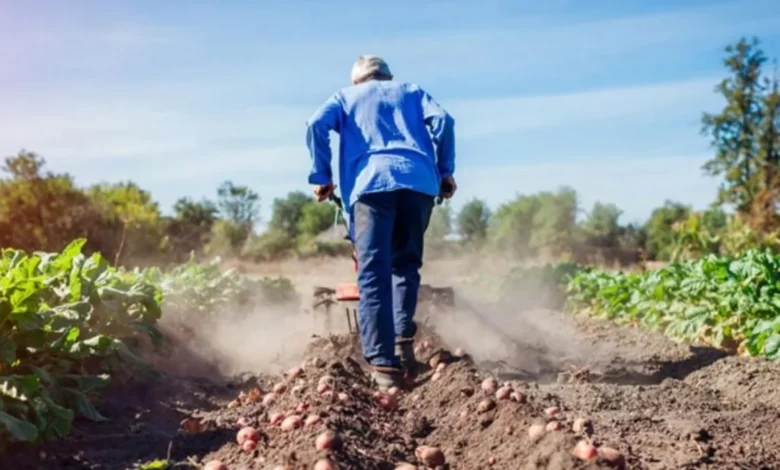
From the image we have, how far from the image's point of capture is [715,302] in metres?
9.01

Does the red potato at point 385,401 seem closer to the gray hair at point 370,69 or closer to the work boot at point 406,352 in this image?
the work boot at point 406,352

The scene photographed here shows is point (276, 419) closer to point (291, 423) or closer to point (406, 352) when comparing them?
point (291, 423)

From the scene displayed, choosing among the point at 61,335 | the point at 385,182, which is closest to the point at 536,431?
the point at 385,182

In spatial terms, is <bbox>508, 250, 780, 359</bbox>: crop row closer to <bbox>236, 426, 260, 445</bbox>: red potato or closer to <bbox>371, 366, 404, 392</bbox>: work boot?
<bbox>371, 366, 404, 392</bbox>: work boot

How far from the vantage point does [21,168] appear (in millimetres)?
15258

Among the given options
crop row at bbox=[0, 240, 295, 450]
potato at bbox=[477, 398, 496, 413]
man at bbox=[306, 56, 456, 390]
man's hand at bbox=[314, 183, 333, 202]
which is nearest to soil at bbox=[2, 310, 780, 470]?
potato at bbox=[477, 398, 496, 413]

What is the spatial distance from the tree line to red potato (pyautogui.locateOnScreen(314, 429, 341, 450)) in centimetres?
653

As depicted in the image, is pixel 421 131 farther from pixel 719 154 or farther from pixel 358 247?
pixel 719 154

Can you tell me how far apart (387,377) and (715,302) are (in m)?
5.12

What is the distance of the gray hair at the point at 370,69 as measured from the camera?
18.9 ft

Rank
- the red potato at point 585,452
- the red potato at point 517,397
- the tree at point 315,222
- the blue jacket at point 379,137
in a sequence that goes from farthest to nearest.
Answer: the tree at point 315,222, the blue jacket at point 379,137, the red potato at point 517,397, the red potato at point 585,452

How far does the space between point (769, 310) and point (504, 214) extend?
149 feet

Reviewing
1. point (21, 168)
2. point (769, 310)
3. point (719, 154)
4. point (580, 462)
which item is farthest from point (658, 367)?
point (719, 154)

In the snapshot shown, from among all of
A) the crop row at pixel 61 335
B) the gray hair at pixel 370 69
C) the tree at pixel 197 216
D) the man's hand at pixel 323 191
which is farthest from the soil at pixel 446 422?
the tree at pixel 197 216
